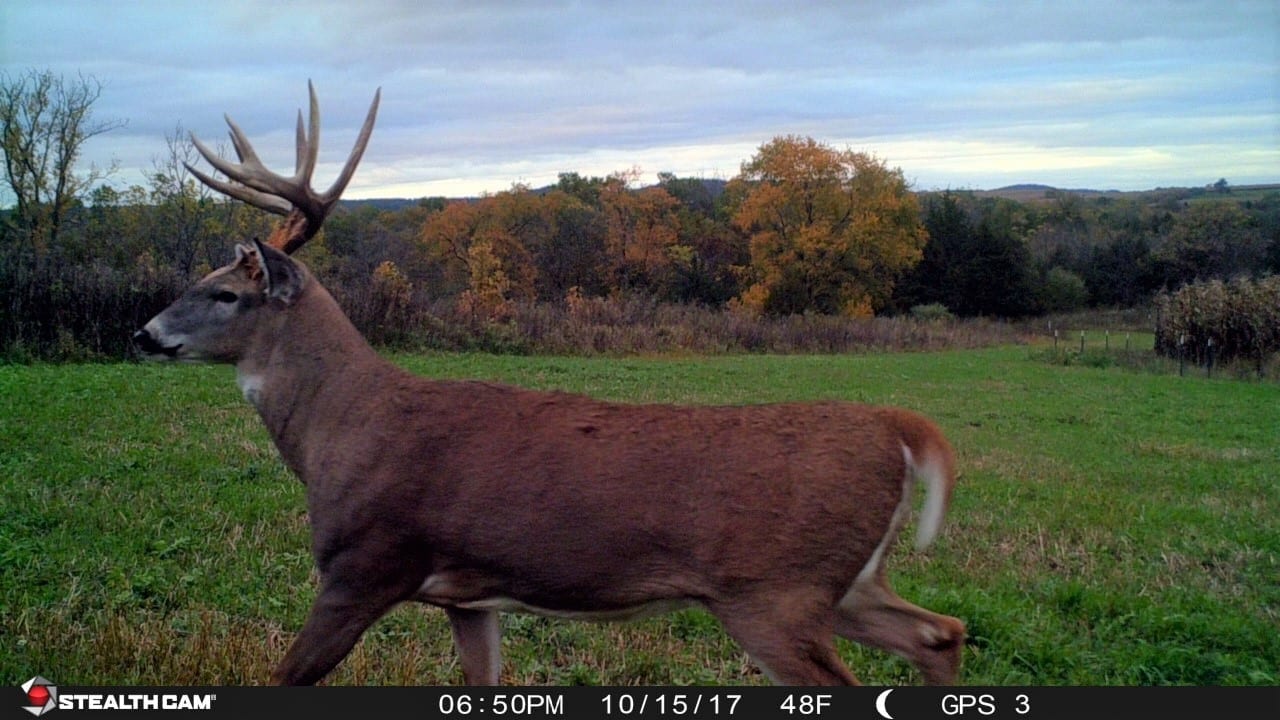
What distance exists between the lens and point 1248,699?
14.9ft

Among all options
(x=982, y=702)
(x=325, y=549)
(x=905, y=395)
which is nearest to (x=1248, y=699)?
(x=982, y=702)

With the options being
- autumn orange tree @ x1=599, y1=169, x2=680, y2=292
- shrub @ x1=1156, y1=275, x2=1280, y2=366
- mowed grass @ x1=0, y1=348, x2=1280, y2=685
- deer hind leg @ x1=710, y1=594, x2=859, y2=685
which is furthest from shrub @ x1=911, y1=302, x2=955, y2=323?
deer hind leg @ x1=710, y1=594, x2=859, y2=685

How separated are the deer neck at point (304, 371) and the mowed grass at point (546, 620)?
3.98 ft

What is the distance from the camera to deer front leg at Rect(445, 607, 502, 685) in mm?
4395

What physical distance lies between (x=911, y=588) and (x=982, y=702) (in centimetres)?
192

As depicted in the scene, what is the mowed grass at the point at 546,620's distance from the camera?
16.4 ft

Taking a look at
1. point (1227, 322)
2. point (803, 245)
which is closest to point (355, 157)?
point (1227, 322)

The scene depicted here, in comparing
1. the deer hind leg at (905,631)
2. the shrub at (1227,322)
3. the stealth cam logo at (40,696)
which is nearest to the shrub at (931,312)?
the shrub at (1227,322)

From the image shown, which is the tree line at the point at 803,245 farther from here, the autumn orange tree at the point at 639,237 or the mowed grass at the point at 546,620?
the mowed grass at the point at 546,620

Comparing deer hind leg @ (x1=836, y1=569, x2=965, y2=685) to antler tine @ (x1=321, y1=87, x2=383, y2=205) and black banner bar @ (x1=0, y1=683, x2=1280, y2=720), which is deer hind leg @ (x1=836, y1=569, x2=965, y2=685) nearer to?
black banner bar @ (x1=0, y1=683, x2=1280, y2=720)

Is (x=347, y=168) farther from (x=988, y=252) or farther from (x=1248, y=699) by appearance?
(x=988, y=252)

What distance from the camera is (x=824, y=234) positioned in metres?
63.3

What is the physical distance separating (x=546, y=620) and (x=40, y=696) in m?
2.49

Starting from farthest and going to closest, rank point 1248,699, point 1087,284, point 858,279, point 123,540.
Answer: point 1087,284, point 858,279, point 123,540, point 1248,699
